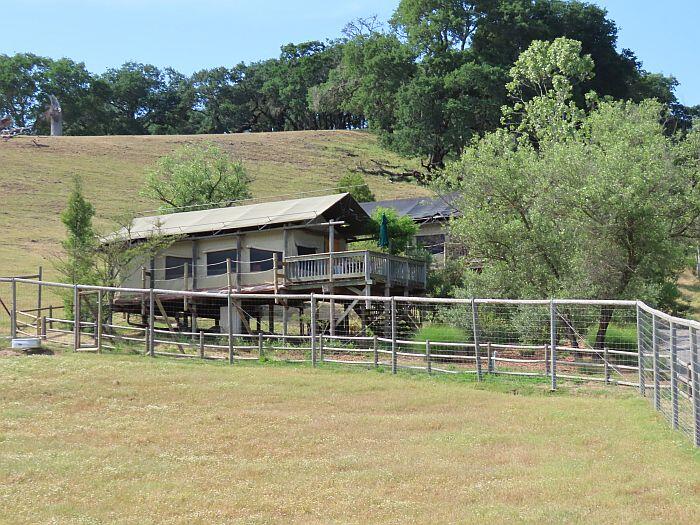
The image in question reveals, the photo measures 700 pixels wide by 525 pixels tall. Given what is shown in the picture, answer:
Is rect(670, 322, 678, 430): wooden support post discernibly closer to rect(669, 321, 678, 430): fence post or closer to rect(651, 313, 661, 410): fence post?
rect(669, 321, 678, 430): fence post

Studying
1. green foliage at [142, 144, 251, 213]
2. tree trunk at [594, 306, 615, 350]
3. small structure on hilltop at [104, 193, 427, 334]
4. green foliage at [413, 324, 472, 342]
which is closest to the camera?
tree trunk at [594, 306, 615, 350]

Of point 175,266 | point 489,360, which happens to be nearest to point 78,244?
point 175,266

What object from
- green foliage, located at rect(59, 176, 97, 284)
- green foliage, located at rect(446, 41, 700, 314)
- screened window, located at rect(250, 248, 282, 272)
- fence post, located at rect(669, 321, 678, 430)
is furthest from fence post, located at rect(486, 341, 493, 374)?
green foliage, located at rect(59, 176, 97, 284)

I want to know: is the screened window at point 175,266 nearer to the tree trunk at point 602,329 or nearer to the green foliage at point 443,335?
the green foliage at point 443,335

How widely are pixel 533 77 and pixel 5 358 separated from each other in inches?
1296

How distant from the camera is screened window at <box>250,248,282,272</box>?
34.2 metres

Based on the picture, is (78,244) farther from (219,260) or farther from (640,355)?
(640,355)

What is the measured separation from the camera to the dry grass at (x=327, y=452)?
10.0 metres

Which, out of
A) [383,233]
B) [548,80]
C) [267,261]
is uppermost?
[548,80]

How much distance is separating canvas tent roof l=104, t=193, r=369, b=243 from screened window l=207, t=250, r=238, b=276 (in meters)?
0.95

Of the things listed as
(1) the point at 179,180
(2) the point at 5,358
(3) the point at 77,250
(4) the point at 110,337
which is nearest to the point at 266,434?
(2) the point at 5,358

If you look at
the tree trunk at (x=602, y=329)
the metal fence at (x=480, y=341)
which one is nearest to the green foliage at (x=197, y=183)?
the metal fence at (x=480, y=341)

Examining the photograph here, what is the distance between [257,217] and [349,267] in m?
5.12

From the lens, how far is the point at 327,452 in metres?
12.8
